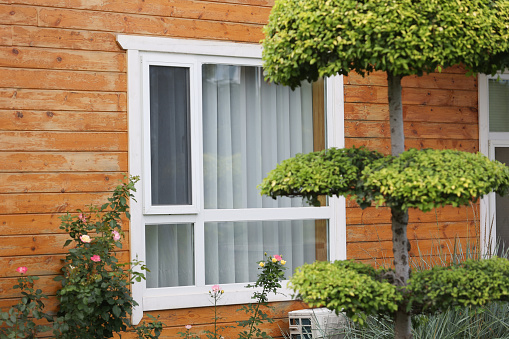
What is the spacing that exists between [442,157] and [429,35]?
0.49m

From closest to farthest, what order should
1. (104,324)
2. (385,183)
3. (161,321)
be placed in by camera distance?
(385,183), (104,324), (161,321)

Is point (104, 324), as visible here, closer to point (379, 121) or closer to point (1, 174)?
point (1, 174)

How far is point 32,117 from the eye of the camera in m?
3.77

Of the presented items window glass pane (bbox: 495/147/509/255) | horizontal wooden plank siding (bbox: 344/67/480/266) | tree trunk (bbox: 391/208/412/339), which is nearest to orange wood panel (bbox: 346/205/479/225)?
horizontal wooden plank siding (bbox: 344/67/480/266)

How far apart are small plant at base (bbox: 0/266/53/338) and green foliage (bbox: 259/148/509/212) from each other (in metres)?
1.53

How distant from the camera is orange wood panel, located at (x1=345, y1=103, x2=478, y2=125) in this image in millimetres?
4580

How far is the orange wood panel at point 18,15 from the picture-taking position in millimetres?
3742

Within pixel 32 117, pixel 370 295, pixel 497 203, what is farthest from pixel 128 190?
pixel 497 203

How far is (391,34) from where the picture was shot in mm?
2486

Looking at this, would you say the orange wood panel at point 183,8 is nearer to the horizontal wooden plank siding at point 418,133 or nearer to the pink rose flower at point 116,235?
the horizontal wooden plank siding at point 418,133

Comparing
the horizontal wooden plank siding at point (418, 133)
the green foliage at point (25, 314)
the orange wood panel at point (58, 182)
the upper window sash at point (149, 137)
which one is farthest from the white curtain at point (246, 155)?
the green foliage at point (25, 314)

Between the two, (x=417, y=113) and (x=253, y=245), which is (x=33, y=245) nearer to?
(x=253, y=245)

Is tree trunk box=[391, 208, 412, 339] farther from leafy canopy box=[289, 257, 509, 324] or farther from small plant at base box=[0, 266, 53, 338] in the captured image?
small plant at base box=[0, 266, 53, 338]

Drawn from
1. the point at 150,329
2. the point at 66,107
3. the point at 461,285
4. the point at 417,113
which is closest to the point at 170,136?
the point at 66,107
